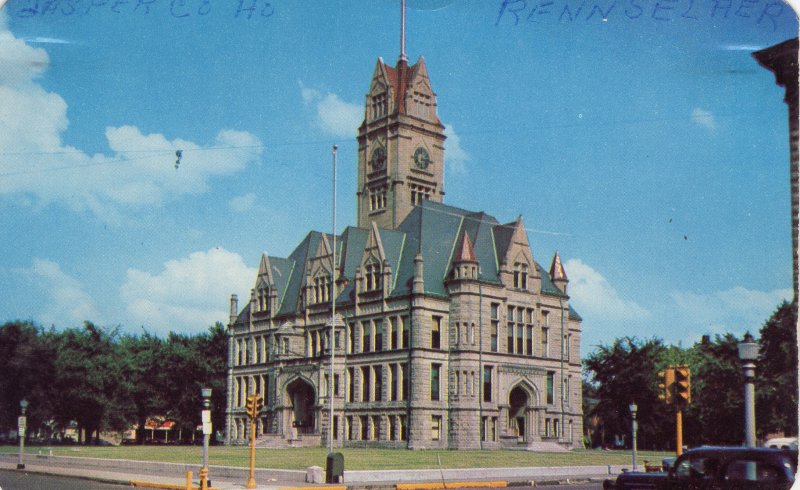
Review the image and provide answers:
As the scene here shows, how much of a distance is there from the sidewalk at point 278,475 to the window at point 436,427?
19370mm

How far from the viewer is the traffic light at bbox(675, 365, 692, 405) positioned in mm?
19989

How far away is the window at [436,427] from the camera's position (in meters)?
52.6

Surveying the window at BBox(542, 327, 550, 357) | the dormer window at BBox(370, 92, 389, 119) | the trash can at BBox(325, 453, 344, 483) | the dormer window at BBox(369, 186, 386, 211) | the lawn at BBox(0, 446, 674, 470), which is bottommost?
the lawn at BBox(0, 446, 674, 470)

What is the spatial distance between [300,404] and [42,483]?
39.0 meters

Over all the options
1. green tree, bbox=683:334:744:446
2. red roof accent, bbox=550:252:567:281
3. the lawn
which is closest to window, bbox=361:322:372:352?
the lawn

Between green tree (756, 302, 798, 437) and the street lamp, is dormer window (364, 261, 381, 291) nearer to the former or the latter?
green tree (756, 302, 798, 437)

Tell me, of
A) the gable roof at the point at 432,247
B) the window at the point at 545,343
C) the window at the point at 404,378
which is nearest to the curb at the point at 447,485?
the gable roof at the point at 432,247

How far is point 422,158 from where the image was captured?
61781mm

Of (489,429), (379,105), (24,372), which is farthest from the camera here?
(379,105)

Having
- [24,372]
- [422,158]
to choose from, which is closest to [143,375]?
[24,372]

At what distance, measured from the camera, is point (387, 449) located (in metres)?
51.0

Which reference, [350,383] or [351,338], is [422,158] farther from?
[350,383]

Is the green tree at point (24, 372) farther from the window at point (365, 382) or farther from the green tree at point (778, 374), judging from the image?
the window at point (365, 382)

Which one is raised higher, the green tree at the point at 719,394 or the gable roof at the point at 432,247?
the gable roof at the point at 432,247
